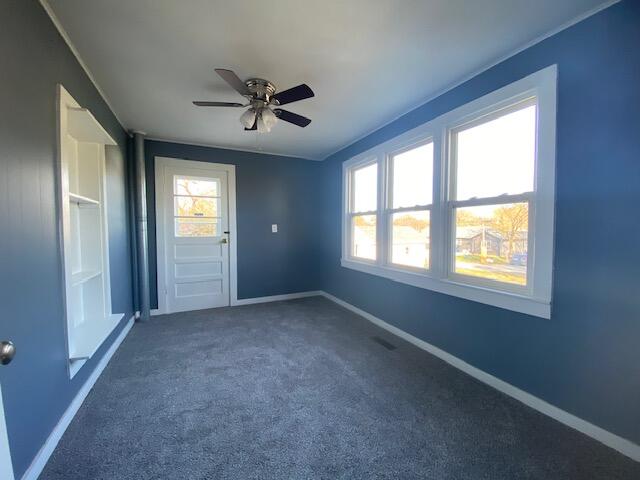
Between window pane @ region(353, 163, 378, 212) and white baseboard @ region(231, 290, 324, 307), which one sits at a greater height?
window pane @ region(353, 163, 378, 212)

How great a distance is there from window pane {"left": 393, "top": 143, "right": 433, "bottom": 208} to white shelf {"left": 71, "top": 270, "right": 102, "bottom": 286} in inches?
114

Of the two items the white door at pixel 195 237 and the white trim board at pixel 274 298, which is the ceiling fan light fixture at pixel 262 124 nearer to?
the white door at pixel 195 237

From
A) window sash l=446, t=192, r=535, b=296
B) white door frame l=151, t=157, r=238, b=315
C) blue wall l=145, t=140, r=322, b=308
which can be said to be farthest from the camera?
blue wall l=145, t=140, r=322, b=308

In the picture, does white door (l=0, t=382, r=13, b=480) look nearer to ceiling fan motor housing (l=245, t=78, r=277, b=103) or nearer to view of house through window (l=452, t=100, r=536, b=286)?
ceiling fan motor housing (l=245, t=78, r=277, b=103)

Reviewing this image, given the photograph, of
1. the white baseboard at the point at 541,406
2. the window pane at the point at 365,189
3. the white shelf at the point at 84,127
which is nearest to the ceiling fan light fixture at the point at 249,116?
the white shelf at the point at 84,127

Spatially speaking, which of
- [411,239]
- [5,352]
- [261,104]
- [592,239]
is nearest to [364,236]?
[411,239]

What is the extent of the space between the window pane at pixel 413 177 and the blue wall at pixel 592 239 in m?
0.82

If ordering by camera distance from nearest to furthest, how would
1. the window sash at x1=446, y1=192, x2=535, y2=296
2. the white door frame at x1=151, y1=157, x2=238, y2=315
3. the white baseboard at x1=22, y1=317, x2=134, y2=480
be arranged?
the white baseboard at x1=22, y1=317, x2=134, y2=480, the window sash at x1=446, y1=192, x2=535, y2=296, the white door frame at x1=151, y1=157, x2=238, y2=315

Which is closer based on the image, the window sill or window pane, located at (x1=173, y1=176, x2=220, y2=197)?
the window sill

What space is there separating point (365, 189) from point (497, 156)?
1.76 m

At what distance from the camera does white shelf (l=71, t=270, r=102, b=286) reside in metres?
1.94

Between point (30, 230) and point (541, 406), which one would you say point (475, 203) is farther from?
point (30, 230)

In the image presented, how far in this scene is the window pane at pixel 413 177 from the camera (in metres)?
2.65

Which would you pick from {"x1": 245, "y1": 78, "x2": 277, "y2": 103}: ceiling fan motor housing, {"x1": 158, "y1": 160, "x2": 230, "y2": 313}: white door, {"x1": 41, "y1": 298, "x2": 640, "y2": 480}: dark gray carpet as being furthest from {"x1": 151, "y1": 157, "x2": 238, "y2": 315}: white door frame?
{"x1": 245, "y1": 78, "x2": 277, "y2": 103}: ceiling fan motor housing
